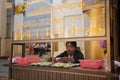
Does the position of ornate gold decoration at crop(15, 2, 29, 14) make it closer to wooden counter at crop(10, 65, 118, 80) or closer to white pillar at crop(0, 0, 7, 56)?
wooden counter at crop(10, 65, 118, 80)

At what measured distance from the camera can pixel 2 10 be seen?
6.14m

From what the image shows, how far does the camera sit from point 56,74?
6.09 feet

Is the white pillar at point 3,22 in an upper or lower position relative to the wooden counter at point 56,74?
upper

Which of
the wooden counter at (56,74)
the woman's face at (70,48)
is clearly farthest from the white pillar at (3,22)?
the wooden counter at (56,74)

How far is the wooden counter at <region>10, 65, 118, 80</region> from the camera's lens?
61.1 inches

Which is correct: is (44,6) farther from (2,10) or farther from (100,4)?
(2,10)

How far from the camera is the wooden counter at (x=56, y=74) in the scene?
1553mm

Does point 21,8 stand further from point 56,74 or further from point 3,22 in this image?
point 3,22

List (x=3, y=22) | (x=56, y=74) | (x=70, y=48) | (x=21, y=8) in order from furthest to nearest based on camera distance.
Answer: (x=3, y=22)
(x=70, y=48)
(x=21, y=8)
(x=56, y=74)

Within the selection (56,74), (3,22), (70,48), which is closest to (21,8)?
(56,74)

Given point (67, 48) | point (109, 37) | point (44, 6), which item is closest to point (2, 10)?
point (67, 48)

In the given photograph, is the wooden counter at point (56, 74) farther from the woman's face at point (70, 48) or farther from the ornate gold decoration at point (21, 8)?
the woman's face at point (70, 48)

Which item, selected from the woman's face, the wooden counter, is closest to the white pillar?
the woman's face

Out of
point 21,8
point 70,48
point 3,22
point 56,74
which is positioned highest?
point 3,22
